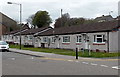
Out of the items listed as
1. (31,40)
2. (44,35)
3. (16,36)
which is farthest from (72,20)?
(44,35)

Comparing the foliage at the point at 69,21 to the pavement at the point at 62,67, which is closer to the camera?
the pavement at the point at 62,67

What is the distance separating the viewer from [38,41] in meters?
50.0

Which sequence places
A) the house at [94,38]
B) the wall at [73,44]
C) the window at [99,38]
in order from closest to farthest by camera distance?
the house at [94,38] < the window at [99,38] < the wall at [73,44]

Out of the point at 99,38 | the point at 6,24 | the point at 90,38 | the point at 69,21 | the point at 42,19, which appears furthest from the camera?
the point at 6,24

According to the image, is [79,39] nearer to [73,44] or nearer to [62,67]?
[73,44]

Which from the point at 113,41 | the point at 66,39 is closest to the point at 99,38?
the point at 113,41

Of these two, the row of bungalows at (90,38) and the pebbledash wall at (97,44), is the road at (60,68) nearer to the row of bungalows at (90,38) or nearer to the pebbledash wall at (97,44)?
the row of bungalows at (90,38)

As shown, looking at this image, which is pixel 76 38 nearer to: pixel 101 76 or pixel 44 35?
pixel 44 35

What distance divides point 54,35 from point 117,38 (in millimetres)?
15424

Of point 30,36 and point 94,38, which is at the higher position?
point 30,36

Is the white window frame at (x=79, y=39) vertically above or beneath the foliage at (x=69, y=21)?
beneath

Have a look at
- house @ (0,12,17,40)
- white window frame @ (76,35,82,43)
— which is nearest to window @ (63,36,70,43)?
white window frame @ (76,35,82,43)

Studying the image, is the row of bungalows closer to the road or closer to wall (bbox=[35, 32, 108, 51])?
wall (bbox=[35, 32, 108, 51])

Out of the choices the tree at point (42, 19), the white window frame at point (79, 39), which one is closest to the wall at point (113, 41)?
the white window frame at point (79, 39)
